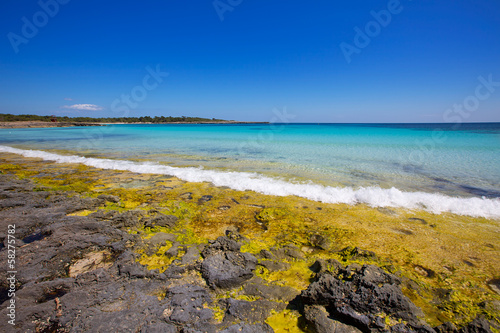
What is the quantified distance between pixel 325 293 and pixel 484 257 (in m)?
3.93

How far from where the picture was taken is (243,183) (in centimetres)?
865

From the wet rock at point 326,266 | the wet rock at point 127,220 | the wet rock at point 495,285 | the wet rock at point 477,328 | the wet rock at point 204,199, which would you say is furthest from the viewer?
the wet rock at point 204,199

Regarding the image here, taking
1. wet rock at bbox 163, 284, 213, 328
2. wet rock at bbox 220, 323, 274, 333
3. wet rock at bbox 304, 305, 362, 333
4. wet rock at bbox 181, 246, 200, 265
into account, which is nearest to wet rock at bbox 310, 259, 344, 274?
wet rock at bbox 304, 305, 362, 333

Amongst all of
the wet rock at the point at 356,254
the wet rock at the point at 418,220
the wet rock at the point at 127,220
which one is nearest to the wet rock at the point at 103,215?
the wet rock at the point at 127,220

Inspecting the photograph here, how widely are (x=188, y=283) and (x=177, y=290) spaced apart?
0.22m

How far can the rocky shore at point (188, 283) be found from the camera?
2598 mm

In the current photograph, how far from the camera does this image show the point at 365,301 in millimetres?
2746

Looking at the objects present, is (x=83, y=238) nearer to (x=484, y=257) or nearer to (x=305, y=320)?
(x=305, y=320)

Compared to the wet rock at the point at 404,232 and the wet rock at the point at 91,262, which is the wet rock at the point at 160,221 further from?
the wet rock at the point at 404,232

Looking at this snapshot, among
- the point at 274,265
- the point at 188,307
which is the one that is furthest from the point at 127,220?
the point at 274,265

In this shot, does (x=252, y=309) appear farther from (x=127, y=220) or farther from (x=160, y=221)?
(x=127, y=220)

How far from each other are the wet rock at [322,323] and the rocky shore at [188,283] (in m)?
0.01

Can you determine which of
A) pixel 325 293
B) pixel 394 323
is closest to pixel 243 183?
pixel 325 293

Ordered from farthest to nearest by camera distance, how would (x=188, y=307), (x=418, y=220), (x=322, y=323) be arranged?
(x=418, y=220) < (x=188, y=307) < (x=322, y=323)
